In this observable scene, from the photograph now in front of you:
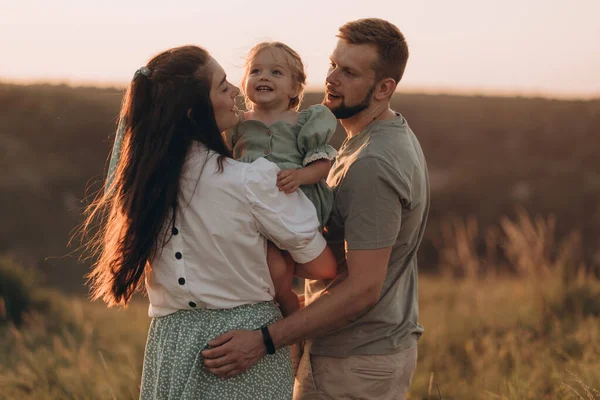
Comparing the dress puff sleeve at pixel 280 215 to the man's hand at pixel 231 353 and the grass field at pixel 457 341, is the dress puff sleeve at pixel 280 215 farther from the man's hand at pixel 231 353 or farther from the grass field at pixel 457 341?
the grass field at pixel 457 341

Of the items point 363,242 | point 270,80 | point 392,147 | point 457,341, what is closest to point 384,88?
point 392,147

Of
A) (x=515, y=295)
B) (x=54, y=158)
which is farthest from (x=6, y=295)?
(x=54, y=158)

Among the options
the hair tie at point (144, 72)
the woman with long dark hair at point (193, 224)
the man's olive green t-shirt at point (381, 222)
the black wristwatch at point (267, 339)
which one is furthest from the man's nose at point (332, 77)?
the black wristwatch at point (267, 339)

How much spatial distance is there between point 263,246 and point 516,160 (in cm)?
2091

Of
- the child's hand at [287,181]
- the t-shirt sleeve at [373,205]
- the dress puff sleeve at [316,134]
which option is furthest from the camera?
the dress puff sleeve at [316,134]

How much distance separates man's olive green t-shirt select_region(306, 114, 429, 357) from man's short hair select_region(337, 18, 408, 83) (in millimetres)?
234

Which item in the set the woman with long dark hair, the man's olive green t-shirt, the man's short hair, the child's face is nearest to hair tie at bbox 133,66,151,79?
the woman with long dark hair

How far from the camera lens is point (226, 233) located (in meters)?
2.51

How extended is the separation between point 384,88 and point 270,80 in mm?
469

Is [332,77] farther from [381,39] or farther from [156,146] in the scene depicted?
[156,146]

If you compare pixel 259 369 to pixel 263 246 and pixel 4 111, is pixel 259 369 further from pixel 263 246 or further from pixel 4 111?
pixel 4 111

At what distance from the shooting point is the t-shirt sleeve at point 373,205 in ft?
9.08

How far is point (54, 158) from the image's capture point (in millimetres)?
18328

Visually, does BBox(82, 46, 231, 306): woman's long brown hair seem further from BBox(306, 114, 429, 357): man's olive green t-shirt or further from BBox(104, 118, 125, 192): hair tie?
BBox(306, 114, 429, 357): man's olive green t-shirt
